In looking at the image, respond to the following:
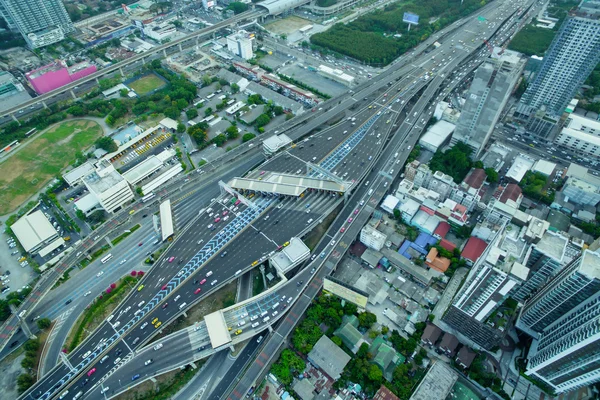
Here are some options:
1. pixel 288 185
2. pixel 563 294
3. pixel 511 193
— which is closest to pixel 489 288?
pixel 563 294

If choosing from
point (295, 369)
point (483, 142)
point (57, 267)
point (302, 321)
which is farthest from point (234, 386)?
point (483, 142)

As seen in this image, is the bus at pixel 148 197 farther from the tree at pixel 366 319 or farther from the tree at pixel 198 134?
the tree at pixel 366 319

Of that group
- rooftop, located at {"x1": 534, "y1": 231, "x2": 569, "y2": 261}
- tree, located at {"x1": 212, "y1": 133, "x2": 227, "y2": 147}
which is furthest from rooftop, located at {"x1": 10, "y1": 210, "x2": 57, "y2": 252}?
rooftop, located at {"x1": 534, "y1": 231, "x2": 569, "y2": 261}

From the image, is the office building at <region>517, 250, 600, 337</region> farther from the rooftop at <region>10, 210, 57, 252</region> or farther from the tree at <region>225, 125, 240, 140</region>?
the rooftop at <region>10, 210, 57, 252</region>

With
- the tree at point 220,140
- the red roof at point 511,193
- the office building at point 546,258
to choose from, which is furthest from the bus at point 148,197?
the red roof at point 511,193

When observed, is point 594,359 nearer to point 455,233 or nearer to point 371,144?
point 455,233

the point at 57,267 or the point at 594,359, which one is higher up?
the point at 594,359

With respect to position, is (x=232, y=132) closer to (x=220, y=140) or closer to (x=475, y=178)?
(x=220, y=140)
